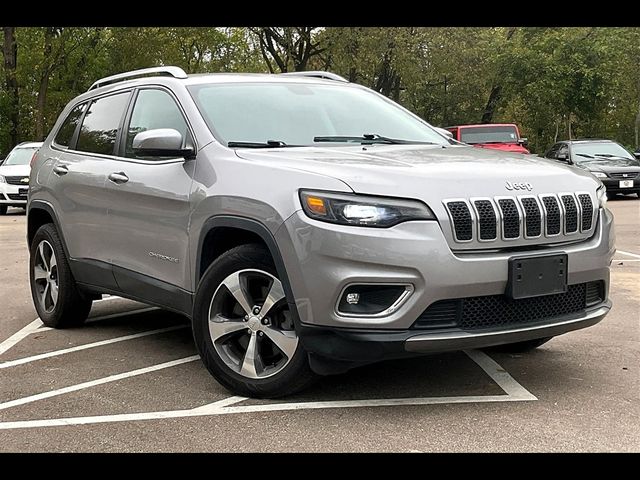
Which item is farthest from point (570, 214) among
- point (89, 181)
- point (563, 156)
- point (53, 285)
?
point (563, 156)

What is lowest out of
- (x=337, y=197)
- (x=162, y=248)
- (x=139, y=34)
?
(x=162, y=248)

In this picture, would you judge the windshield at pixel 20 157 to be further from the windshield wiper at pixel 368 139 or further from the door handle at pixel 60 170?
the windshield wiper at pixel 368 139

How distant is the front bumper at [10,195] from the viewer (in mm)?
18688

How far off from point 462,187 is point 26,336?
12.1ft

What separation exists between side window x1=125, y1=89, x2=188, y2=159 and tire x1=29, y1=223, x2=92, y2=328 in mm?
1202

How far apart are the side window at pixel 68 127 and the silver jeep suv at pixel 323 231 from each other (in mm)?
943

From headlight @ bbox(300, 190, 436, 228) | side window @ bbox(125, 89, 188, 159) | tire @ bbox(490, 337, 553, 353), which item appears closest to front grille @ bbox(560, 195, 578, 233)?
headlight @ bbox(300, 190, 436, 228)

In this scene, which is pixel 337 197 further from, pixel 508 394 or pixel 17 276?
pixel 17 276

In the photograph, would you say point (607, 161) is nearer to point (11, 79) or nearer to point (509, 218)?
point (509, 218)

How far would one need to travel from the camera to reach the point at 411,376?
4.70 m

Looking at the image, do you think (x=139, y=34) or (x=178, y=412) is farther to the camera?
(x=139, y=34)

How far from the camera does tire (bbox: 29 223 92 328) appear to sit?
20.2 ft

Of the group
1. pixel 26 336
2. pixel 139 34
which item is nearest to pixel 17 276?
pixel 26 336

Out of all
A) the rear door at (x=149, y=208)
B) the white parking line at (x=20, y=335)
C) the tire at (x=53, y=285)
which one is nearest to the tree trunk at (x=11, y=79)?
the tire at (x=53, y=285)
